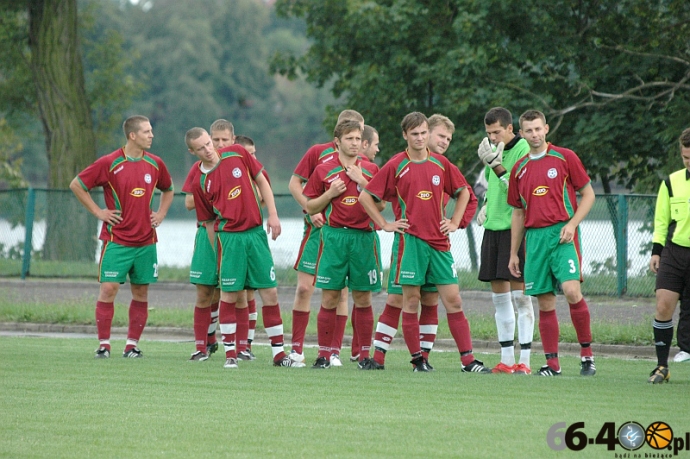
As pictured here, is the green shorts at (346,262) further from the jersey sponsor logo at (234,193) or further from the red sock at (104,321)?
the red sock at (104,321)

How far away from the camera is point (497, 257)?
10469 mm

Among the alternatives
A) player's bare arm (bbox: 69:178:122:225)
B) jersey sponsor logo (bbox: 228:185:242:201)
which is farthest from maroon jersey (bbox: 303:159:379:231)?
player's bare arm (bbox: 69:178:122:225)

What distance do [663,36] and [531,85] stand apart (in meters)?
2.74

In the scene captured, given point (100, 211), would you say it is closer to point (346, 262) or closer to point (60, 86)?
point (346, 262)

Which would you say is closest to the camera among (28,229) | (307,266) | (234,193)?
(234,193)

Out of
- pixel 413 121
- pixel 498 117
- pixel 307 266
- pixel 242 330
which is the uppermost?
pixel 498 117

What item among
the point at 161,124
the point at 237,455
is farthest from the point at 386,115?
the point at 161,124

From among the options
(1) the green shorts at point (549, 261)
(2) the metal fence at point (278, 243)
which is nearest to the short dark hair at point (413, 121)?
(1) the green shorts at point (549, 261)

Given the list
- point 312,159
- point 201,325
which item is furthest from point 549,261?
point 201,325

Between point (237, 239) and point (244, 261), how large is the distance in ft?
0.73

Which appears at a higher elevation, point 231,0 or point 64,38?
point 231,0

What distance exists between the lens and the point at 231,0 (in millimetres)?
93938

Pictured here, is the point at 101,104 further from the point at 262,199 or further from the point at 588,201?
the point at 588,201

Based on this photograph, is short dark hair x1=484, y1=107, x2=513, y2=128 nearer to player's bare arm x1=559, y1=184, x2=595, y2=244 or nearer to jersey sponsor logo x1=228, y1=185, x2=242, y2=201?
player's bare arm x1=559, y1=184, x2=595, y2=244
